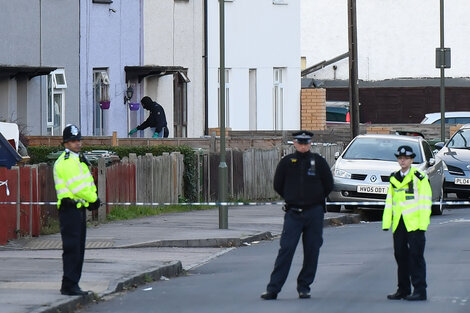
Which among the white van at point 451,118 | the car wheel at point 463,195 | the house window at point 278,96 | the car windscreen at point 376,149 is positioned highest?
the house window at point 278,96

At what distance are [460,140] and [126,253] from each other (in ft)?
48.7

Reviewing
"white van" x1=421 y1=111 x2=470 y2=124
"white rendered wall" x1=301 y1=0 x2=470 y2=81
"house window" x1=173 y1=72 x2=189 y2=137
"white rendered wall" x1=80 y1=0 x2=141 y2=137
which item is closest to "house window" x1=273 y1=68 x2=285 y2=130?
"house window" x1=173 y1=72 x2=189 y2=137

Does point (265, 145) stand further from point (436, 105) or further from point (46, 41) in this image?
point (436, 105)

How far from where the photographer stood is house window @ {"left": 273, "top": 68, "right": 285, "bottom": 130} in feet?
140

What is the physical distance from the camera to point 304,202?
537 inches

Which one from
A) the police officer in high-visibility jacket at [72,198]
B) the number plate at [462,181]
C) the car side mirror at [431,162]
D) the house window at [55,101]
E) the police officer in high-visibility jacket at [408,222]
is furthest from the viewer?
the house window at [55,101]

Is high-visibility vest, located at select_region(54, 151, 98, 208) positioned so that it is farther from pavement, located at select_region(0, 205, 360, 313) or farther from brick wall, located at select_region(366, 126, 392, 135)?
brick wall, located at select_region(366, 126, 392, 135)

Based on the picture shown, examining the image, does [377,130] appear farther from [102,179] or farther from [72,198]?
[72,198]

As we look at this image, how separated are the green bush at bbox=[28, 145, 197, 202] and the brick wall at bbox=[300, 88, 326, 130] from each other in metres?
15.9

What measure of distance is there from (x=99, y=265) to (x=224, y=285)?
2.09 meters

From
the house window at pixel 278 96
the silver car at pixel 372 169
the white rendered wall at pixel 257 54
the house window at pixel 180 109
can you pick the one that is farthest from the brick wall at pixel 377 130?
the silver car at pixel 372 169

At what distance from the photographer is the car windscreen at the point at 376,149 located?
2658 centimetres

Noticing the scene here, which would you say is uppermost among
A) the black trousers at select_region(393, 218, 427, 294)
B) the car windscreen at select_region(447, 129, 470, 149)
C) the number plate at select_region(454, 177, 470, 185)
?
the car windscreen at select_region(447, 129, 470, 149)

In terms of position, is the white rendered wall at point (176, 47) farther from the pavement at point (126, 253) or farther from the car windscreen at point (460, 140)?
the pavement at point (126, 253)
